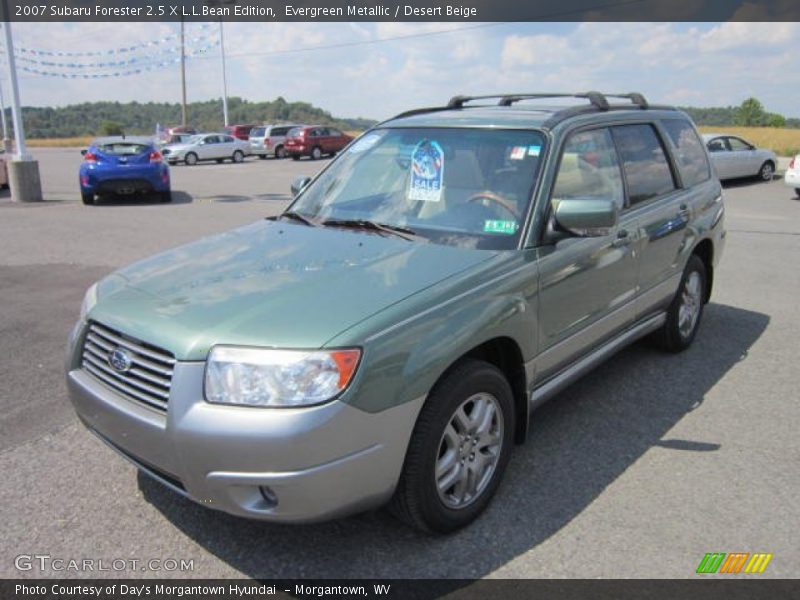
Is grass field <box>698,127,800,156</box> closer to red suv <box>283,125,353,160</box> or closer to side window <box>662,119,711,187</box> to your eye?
red suv <box>283,125,353,160</box>

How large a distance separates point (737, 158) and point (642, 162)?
56.1 feet

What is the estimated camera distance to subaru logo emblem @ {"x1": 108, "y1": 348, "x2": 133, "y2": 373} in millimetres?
2742

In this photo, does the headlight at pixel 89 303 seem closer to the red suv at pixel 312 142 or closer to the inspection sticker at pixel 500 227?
the inspection sticker at pixel 500 227

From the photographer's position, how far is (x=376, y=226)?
12.0 feet


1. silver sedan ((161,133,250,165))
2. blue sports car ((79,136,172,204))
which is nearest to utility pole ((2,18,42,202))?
blue sports car ((79,136,172,204))

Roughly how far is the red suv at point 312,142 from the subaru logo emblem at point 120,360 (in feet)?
101

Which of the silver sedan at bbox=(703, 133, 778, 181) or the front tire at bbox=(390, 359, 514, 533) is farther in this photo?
the silver sedan at bbox=(703, 133, 778, 181)

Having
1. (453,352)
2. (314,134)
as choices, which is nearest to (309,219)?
(453,352)

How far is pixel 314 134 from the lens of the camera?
3300cm

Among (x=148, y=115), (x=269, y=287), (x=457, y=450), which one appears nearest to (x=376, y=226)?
(x=269, y=287)

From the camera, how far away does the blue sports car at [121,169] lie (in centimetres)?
1434

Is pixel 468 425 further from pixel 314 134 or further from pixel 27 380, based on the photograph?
pixel 314 134

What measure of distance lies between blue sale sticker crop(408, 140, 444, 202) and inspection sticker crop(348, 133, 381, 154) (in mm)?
489

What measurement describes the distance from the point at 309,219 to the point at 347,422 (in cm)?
184
